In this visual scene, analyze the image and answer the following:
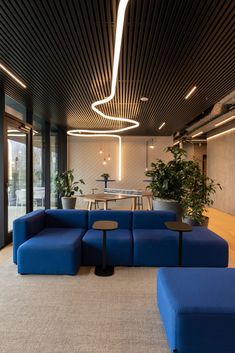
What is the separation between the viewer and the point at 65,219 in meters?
4.27

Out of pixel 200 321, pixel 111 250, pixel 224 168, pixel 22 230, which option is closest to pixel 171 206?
pixel 111 250

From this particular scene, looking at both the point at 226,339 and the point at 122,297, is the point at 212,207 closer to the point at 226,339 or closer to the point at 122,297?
the point at 122,297

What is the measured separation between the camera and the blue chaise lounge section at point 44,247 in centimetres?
323

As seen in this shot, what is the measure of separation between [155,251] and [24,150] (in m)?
3.99

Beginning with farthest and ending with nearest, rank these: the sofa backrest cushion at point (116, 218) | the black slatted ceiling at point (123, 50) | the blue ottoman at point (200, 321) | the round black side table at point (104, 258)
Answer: the sofa backrest cushion at point (116, 218), the round black side table at point (104, 258), the black slatted ceiling at point (123, 50), the blue ottoman at point (200, 321)

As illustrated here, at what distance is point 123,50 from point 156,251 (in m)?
2.93

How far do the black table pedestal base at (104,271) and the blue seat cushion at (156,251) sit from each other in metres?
0.40

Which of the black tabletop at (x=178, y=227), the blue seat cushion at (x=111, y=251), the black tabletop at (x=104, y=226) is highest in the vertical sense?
the black tabletop at (x=178, y=227)

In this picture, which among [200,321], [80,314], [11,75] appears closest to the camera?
[200,321]

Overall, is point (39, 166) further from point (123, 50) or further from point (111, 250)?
point (123, 50)

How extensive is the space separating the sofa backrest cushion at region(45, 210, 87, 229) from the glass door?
1262 mm

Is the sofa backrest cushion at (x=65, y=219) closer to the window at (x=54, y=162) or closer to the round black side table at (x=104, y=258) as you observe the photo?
the round black side table at (x=104, y=258)

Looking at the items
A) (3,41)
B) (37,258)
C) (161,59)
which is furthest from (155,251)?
(3,41)

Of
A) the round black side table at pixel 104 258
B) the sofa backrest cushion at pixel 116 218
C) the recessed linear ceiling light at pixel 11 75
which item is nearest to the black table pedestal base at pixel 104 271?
the round black side table at pixel 104 258
